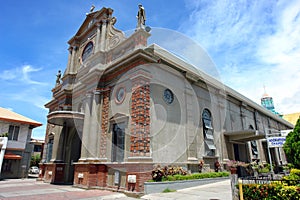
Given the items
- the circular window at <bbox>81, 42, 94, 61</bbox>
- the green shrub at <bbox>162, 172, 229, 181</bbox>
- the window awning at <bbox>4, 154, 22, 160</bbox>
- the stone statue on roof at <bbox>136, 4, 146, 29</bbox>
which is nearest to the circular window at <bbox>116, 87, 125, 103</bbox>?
the stone statue on roof at <bbox>136, 4, 146, 29</bbox>

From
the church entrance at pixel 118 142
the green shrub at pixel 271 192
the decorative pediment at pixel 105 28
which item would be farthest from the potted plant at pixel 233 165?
the decorative pediment at pixel 105 28

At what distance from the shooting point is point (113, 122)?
13.4 metres

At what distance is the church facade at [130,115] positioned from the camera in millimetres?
11836

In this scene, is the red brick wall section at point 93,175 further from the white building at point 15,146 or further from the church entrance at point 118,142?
the white building at point 15,146

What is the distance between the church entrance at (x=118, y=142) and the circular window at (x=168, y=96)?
325 centimetres

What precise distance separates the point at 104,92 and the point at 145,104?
411 centimetres

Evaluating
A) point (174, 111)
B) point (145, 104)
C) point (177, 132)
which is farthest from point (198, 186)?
point (145, 104)

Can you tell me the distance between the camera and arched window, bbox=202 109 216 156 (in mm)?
16125

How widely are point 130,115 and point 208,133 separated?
7.62 metres

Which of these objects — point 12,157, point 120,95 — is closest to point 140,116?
point 120,95

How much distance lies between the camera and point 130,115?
12.2 meters

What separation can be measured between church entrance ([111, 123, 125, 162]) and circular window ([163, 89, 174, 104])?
128 inches

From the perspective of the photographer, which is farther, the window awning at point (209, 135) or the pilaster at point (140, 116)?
the window awning at point (209, 135)

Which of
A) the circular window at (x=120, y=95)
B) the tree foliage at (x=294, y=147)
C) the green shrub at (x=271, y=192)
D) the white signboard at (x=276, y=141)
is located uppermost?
the circular window at (x=120, y=95)
